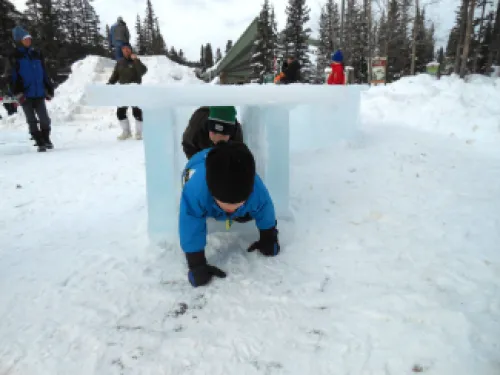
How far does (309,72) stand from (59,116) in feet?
81.6

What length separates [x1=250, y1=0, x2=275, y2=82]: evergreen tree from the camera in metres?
27.7

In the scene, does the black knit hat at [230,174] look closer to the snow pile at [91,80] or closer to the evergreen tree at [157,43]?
the snow pile at [91,80]

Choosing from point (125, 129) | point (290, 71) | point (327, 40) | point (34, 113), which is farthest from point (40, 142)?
point (327, 40)

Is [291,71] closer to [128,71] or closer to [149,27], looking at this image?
[128,71]

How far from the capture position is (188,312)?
1.64 metres

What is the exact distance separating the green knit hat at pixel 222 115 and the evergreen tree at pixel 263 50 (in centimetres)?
2656

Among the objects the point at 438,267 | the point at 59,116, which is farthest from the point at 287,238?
the point at 59,116

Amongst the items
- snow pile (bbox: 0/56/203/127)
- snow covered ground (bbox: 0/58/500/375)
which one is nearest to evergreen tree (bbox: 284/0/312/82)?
snow pile (bbox: 0/56/203/127)

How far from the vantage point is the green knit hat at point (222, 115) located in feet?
7.86

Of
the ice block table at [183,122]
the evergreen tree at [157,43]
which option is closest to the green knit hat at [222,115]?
the ice block table at [183,122]

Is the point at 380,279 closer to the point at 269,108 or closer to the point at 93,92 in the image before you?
the point at 269,108

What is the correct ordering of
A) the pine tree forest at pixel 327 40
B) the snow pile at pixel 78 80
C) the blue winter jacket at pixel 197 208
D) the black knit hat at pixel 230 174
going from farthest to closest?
the pine tree forest at pixel 327 40
the snow pile at pixel 78 80
the blue winter jacket at pixel 197 208
the black knit hat at pixel 230 174

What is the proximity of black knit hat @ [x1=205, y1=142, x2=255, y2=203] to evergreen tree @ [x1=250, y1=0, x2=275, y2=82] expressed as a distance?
27407 mm

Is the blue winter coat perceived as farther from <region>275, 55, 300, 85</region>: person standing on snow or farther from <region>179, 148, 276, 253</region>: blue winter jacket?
<region>275, 55, 300, 85</region>: person standing on snow
